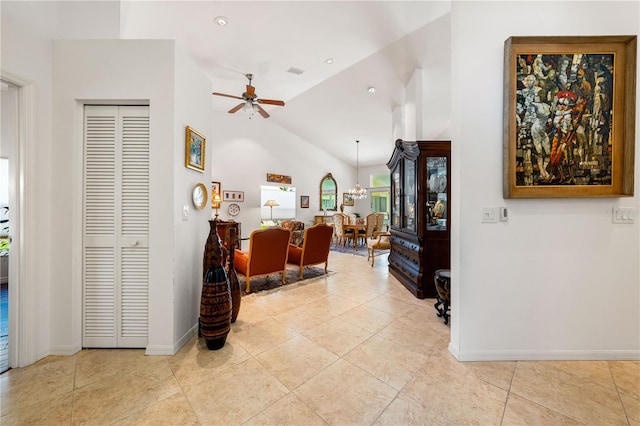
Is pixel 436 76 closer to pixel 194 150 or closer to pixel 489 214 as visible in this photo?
pixel 489 214

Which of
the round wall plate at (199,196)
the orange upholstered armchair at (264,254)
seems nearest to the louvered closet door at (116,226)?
the round wall plate at (199,196)

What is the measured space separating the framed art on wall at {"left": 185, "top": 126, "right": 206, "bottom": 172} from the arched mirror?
273 inches

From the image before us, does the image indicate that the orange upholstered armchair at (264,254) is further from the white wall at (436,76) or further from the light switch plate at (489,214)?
the white wall at (436,76)

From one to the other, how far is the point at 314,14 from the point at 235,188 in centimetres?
500

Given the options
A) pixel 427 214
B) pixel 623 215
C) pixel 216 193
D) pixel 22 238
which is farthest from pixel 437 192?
pixel 216 193

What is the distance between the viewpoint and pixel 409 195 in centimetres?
375

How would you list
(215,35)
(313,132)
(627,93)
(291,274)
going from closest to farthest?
1. (627,93)
2. (215,35)
3. (291,274)
4. (313,132)

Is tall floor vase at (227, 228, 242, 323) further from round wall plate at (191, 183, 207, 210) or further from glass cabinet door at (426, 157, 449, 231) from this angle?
glass cabinet door at (426, 157, 449, 231)

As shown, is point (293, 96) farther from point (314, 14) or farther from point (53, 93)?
point (53, 93)

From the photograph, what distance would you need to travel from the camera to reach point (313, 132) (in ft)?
26.3

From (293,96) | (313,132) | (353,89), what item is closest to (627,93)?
(353,89)

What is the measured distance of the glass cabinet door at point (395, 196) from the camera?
167 inches

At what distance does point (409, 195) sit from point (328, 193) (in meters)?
5.88

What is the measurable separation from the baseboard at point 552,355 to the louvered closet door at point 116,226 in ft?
8.67
